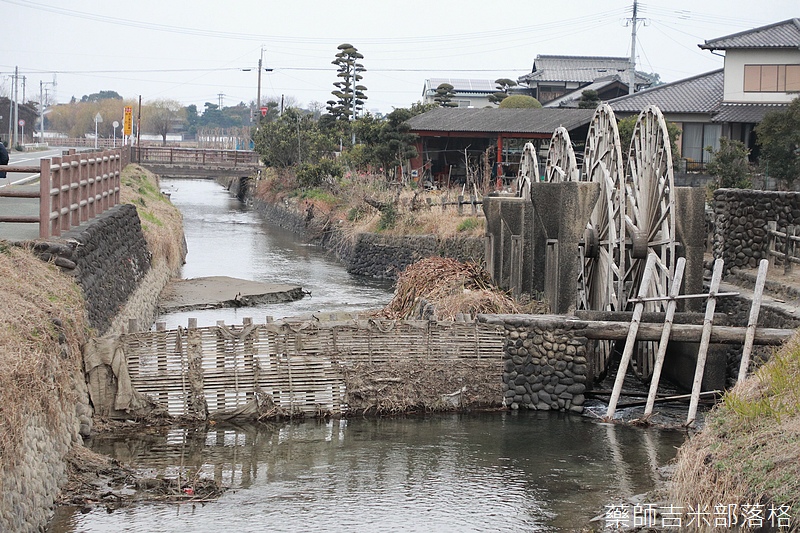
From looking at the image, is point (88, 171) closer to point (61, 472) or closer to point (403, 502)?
point (61, 472)

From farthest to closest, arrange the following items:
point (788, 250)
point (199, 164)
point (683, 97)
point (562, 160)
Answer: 1. point (199, 164)
2. point (683, 97)
3. point (562, 160)
4. point (788, 250)

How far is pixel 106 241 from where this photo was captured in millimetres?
17984

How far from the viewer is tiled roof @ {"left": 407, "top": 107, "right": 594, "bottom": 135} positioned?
4309 centimetres

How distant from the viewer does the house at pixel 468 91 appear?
261ft

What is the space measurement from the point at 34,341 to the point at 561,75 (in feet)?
206

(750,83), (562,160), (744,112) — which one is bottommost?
(562,160)

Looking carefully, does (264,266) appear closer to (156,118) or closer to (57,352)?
(57,352)

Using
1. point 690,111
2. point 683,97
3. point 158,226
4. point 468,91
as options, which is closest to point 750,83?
point 690,111

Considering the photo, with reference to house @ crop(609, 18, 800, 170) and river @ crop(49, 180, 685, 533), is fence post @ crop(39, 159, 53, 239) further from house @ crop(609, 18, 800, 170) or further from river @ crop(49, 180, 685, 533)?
house @ crop(609, 18, 800, 170)

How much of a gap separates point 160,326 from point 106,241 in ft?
15.4

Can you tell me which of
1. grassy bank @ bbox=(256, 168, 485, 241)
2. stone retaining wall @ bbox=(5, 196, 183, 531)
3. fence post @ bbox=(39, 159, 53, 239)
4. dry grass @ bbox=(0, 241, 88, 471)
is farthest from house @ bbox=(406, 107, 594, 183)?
dry grass @ bbox=(0, 241, 88, 471)

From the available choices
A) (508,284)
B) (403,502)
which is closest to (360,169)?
(508,284)

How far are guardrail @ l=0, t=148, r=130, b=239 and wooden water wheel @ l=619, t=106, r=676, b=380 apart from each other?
9.28m

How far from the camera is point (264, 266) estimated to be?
33750mm
